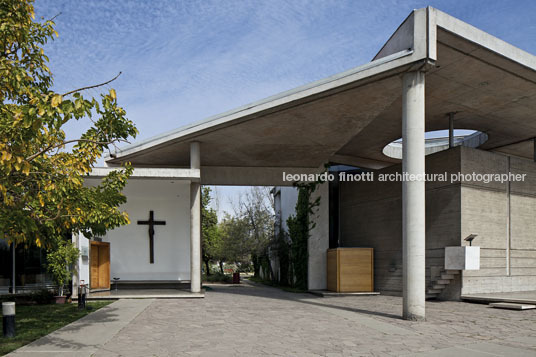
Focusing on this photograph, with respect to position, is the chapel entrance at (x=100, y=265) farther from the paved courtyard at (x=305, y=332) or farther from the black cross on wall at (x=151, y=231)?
the paved courtyard at (x=305, y=332)

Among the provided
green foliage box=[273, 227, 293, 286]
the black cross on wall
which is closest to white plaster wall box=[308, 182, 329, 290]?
green foliage box=[273, 227, 293, 286]

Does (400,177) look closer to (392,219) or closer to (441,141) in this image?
(392,219)

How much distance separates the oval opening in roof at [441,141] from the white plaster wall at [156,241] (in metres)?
9.53

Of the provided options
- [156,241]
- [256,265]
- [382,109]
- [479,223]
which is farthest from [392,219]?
[256,265]

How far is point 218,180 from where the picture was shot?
20328 millimetres

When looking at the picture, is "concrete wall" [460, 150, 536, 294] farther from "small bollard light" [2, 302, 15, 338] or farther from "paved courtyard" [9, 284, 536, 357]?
"small bollard light" [2, 302, 15, 338]

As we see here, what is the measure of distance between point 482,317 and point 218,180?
12.1 m

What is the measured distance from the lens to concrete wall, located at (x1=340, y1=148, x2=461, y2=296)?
1578 centimetres

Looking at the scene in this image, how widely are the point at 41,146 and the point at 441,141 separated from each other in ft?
70.4

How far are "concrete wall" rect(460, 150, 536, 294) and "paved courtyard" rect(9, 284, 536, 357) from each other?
8.50ft

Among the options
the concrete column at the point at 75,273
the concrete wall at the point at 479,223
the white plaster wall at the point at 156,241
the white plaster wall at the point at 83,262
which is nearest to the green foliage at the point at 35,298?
the concrete column at the point at 75,273

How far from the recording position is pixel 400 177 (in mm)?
18281

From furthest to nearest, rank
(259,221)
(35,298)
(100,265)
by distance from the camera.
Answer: (259,221), (100,265), (35,298)

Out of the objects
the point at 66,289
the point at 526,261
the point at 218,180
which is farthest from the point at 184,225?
the point at 526,261
